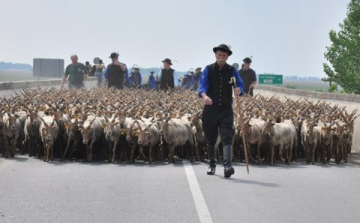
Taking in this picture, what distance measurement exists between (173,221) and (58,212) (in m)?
1.49

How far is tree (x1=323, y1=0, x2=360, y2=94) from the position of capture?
60031mm

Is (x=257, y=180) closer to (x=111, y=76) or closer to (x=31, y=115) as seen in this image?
(x=31, y=115)

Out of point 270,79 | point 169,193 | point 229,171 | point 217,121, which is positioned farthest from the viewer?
point 270,79

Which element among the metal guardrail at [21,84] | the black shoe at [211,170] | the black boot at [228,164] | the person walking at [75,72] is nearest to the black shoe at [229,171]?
the black boot at [228,164]

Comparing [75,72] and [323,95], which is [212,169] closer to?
[323,95]

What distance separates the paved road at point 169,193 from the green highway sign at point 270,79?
33.0 m

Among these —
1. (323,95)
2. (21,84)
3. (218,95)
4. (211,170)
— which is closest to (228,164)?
(211,170)

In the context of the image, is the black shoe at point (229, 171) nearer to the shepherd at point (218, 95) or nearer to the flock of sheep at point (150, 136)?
the shepherd at point (218, 95)

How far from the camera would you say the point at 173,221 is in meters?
9.95

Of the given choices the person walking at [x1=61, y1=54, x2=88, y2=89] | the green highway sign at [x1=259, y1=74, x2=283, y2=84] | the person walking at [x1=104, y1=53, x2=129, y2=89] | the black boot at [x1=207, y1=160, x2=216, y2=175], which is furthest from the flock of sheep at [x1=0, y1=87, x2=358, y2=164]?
the green highway sign at [x1=259, y1=74, x2=283, y2=84]

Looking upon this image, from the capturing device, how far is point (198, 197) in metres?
11.8

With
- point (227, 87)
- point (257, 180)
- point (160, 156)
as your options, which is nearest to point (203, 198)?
point (257, 180)

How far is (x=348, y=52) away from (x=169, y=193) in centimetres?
5110

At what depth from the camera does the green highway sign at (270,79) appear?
49.0 meters
